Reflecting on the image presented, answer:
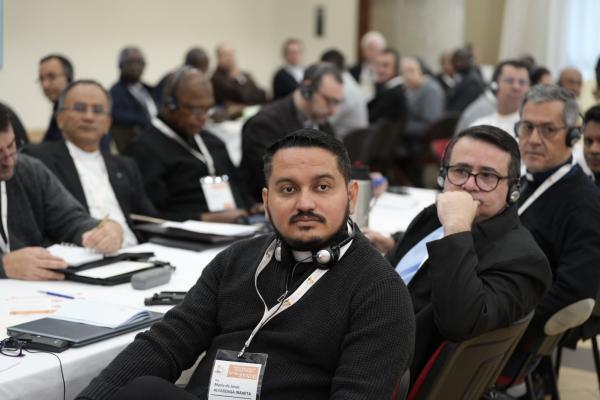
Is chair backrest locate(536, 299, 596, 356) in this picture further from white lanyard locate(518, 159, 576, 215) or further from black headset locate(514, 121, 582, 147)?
black headset locate(514, 121, 582, 147)

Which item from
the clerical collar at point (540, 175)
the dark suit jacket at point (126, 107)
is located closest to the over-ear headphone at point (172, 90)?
the clerical collar at point (540, 175)

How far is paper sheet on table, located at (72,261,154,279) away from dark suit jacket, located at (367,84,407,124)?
5.19 metres

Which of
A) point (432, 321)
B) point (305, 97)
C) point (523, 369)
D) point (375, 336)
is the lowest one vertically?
point (523, 369)

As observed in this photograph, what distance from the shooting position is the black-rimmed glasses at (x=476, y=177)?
2316 millimetres

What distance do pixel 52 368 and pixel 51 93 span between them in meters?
4.02

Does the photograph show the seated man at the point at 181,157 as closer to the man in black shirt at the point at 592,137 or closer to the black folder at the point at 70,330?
the man in black shirt at the point at 592,137

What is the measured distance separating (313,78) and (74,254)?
2.37 m

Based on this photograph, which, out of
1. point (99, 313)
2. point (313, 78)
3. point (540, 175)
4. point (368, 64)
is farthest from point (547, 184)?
point (368, 64)

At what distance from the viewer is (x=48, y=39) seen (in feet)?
30.3

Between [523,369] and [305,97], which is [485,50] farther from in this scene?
[523,369]

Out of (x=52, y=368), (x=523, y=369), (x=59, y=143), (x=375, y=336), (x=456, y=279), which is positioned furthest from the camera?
(x=59, y=143)

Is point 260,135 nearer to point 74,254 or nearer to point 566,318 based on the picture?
point 74,254

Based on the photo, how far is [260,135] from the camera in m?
4.63

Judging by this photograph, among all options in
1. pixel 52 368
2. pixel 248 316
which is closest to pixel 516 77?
pixel 248 316
